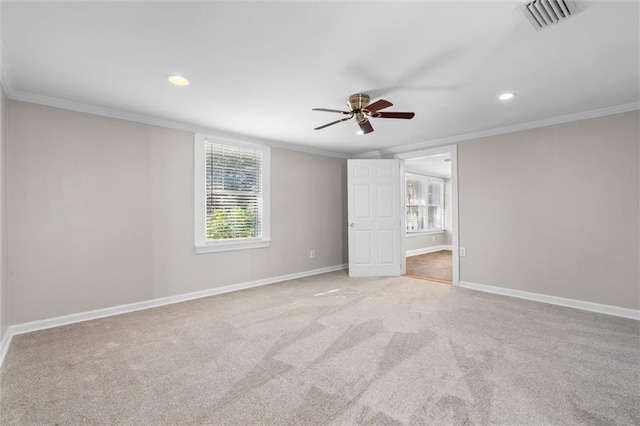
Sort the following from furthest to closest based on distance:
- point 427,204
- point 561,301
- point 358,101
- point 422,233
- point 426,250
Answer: point 427,204 < point 426,250 < point 422,233 < point 561,301 < point 358,101

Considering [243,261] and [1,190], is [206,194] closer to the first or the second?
[243,261]

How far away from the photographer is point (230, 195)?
4.46 metres

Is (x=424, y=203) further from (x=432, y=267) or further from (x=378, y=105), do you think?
(x=378, y=105)

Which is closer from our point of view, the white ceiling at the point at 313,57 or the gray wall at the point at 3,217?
the white ceiling at the point at 313,57

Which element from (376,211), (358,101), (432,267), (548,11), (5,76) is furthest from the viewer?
(432,267)

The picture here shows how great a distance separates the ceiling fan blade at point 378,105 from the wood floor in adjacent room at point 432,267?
326 cm

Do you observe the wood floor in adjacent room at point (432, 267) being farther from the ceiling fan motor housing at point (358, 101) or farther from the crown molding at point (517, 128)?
the ceiling fan motor housing at point (358, 101)

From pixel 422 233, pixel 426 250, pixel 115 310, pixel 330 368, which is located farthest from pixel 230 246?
pixel 426 250

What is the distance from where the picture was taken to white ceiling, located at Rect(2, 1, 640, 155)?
5.83 ft

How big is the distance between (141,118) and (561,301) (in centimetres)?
547

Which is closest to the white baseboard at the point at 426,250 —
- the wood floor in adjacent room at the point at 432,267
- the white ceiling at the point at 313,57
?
the wood floor in adjacent room at the point at 432,267

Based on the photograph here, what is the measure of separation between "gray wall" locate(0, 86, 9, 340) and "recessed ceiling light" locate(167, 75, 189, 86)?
1.42 m

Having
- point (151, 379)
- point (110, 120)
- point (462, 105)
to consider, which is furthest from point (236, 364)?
point (462, 105)

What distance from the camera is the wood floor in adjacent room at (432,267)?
5309mm
